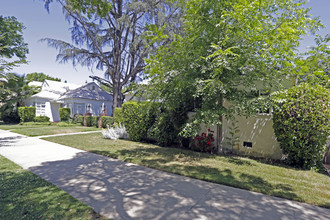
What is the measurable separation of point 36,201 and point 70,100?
22.1m

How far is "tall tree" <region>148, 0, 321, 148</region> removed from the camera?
5.52 meters

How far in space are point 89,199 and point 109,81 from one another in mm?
18073

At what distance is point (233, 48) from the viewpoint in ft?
19.9

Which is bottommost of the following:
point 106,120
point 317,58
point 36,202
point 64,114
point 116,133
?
point 36,202

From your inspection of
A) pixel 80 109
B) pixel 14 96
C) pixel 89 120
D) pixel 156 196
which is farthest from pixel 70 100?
pixel 156 196

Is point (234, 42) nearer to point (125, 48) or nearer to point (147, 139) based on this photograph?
point (147, 139)

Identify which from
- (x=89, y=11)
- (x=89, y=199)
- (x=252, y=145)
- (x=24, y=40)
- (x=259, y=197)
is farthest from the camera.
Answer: (x=24, y=40)

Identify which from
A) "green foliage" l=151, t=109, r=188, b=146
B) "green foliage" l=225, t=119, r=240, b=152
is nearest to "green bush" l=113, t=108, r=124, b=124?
"green foliage" l=151, t=109, r=188, b=146

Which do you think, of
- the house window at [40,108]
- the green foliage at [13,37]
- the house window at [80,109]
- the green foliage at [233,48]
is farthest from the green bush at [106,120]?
the green foliage at [13,37]

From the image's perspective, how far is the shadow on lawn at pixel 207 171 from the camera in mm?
4070

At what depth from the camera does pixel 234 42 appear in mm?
6141

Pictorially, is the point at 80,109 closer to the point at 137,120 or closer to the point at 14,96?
the point at 14,96

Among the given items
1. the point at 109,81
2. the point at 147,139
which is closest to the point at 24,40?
the point at 109,81

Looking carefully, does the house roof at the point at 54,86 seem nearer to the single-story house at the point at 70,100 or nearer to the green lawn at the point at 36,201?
the single-story house at the point at 70,100
